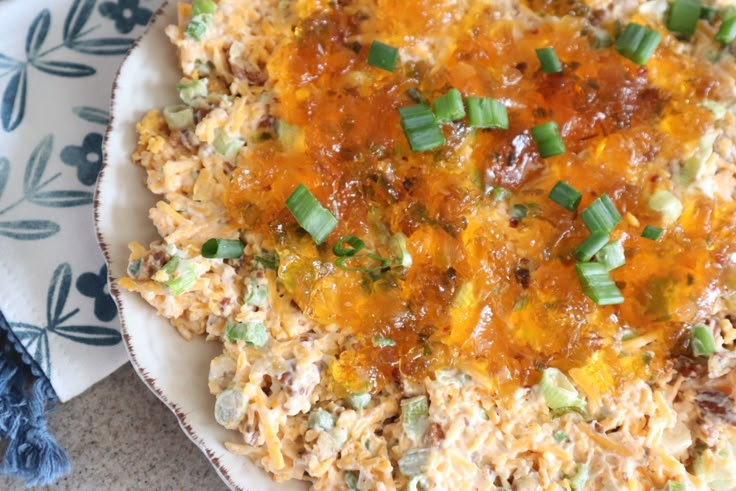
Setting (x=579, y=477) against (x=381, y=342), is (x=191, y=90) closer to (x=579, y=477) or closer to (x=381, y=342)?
(x=381, y=342)

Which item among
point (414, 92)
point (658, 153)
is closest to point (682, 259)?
point (658, 153)

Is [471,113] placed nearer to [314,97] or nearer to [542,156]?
[542,156]

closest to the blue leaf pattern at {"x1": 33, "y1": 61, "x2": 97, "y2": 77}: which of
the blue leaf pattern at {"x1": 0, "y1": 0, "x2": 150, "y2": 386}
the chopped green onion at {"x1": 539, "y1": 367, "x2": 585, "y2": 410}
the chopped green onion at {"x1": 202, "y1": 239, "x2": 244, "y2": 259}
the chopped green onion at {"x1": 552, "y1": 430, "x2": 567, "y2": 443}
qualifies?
the blue leaf pattern at {"x1": 0, "y1": 0, "x2": 150, "y2": 386}

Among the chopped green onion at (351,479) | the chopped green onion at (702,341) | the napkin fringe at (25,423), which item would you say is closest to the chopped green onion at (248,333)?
the chopped green onion at (351,479)

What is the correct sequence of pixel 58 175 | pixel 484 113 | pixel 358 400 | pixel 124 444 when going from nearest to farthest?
pixel 358 400 < pixel 484 113 < pixel 124 444 < pixel 58 175

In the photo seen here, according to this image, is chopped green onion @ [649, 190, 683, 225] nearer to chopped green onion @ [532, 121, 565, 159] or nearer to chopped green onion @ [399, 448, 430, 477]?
chopped green onion @ [532, 121, 565, 159]

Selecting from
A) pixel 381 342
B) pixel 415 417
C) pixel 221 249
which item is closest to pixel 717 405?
pixel 415 417
